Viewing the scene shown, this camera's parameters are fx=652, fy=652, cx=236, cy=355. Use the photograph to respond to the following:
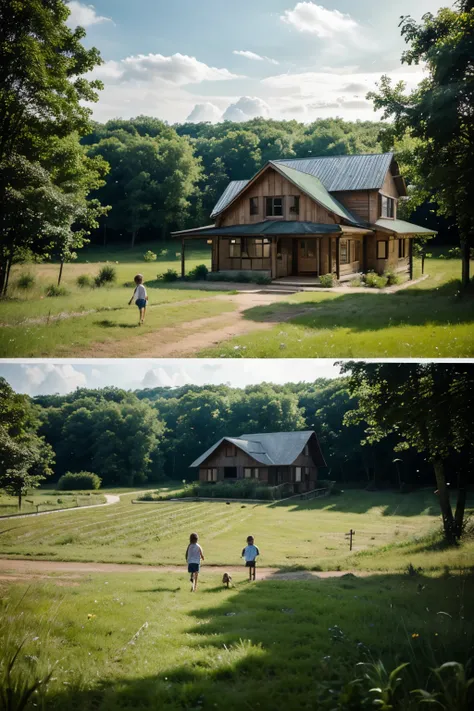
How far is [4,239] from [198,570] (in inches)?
154

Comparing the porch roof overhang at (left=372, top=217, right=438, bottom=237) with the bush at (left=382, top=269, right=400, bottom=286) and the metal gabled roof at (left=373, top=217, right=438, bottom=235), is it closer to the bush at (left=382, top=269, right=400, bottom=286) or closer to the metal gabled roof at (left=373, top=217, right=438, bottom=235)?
the metal gabled roof at (left=373, top=217, right=438, bottom=235)

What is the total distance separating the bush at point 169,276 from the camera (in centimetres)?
659

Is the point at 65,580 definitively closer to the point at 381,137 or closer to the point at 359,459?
the point at 359,459

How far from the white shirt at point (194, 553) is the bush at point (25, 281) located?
324 centimetres

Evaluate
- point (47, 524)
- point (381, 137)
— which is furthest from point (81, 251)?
point (381, 137)

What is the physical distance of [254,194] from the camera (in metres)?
6.86

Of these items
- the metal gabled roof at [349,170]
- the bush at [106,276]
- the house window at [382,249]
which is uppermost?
the metal gabled roof at [349,170]

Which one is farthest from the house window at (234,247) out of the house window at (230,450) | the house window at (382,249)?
the house window at (382,249)

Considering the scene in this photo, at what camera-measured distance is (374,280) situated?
333 inches

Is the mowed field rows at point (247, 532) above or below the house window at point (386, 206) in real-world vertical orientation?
below

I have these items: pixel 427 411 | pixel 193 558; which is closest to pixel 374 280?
pixel 427 411

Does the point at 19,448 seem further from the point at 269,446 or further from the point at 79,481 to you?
the point at 269,446

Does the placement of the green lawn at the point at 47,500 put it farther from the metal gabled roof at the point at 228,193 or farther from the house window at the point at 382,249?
the house window at the point at 382,249

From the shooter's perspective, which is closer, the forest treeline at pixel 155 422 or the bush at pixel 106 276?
the bush at pixel 106 276
